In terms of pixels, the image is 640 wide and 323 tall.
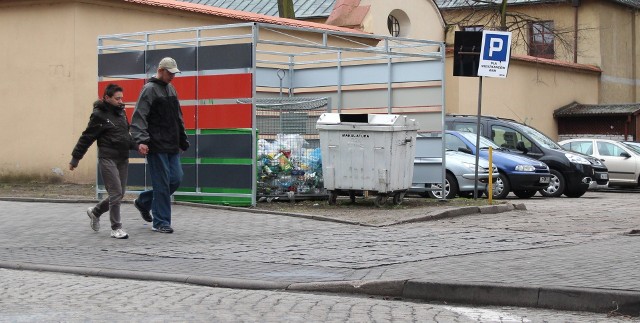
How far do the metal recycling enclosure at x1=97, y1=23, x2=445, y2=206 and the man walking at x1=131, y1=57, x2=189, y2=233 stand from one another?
2.75 meters

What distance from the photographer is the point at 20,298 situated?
8367 millimetres

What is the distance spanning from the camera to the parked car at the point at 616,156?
28406mm

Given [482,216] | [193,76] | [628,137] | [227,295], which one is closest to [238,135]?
[193,76]

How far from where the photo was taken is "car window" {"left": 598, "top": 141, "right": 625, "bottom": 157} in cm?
2884

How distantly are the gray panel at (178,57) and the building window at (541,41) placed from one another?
31675mm

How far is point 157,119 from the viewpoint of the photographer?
508 inches

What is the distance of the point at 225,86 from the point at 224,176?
1.33 meters

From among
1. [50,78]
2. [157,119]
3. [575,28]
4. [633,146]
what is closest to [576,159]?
[633,146]

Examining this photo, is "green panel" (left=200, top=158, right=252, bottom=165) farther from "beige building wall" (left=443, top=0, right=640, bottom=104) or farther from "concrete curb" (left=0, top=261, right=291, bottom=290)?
"beige building wall" (left=443, top=0, right=640, bottom=104)

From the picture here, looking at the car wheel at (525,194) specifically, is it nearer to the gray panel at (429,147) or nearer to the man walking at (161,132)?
the gray panel at (429,147)

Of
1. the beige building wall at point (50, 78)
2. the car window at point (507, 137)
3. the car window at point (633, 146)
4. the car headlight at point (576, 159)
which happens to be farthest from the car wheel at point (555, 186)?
the beige building wall at point (50, 78)

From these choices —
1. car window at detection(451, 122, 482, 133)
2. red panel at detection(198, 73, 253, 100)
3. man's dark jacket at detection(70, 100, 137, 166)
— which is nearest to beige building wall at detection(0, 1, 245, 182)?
red panel at detection(198, 73, 253, 100)

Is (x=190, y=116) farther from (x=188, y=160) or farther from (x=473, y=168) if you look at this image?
(x=473, y=168)

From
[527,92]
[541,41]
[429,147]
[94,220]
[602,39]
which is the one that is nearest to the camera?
[94,220]
